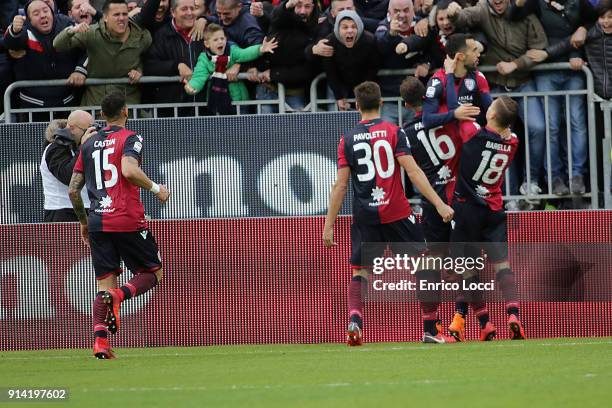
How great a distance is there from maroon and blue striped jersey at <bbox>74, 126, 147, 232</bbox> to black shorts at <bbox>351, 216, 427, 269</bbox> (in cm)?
203

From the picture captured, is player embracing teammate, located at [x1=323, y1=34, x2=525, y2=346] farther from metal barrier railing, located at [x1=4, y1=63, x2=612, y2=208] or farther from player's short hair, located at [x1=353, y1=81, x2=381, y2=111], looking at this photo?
metal barrier railing, located at [x1=4, y1=63, x2=612, y2=208]

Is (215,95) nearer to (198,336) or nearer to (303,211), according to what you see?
(303,211)

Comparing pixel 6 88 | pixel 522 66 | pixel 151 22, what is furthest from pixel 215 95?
pixel 522 66

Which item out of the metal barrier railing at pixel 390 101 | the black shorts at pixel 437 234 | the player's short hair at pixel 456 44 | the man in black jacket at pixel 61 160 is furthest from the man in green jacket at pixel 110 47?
the black shorts at pixel 437 234

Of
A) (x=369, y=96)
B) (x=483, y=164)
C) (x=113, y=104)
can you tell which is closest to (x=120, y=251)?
(x=113, y=104)

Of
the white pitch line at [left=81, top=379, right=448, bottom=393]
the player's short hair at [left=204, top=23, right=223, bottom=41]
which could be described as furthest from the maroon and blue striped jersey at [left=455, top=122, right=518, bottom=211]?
the white pitch line at [left=81, top=379, right=448, bottom=393]

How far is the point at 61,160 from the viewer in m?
13.9

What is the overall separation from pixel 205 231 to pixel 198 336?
1114 millimetres

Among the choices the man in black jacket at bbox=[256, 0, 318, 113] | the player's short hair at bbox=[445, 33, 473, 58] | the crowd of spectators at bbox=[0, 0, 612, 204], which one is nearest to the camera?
the player's short hair at bbox=[445, 33, 473, 58]

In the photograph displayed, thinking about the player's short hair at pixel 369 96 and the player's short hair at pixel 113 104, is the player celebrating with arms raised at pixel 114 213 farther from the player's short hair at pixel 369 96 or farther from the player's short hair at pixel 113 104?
the player's short hair at pixel 369 96

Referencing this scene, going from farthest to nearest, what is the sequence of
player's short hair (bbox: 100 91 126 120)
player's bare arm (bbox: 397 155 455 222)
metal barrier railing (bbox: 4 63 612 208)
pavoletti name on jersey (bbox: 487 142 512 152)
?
metal barrier railing (bbox: 4 63 612 208)
pavoletti name on jersey (bbox: 487 142 512 152)
player's bare arm (bbox: 397 155 455 222)
player's short hair (bbox: 100 91 126 120)

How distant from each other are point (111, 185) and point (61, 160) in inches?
93.1

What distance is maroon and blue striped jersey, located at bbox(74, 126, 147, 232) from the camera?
11695 millimetres

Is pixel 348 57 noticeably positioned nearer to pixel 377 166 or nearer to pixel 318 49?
pixel 318 49
